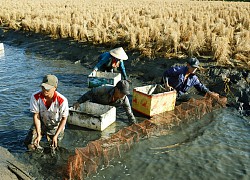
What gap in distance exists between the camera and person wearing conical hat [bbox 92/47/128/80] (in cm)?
780

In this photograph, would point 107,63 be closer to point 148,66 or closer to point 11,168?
point 148,66

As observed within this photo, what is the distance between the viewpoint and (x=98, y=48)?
13.2 meters

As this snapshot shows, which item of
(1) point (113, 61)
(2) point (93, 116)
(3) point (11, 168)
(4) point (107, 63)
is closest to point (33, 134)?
(3) point (11, 168)

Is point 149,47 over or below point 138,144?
over

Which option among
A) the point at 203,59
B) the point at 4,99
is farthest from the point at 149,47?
the point at 4,99

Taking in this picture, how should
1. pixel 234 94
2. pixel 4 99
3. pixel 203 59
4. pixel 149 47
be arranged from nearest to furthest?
pixel 4 99, pixel 234 94, pixel 203 59, pixel 149 47

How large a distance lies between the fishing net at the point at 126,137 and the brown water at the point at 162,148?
15cm

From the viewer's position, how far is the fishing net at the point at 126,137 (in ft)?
A: 16.0

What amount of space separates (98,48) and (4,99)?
587 centimetres

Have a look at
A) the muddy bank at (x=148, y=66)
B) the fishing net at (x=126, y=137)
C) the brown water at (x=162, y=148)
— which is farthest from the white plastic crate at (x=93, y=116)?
the muddy bank at (x=148, y=66)

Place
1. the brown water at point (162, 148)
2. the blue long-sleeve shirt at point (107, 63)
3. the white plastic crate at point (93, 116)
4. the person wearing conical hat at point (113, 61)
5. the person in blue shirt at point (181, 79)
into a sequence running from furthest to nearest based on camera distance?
the blue long-sleeve shirt at point (107, 63) → the person wearing conical hat at point (113, 61) → the person in blue shirt at point (181, 79) → the white plastic crate at point (93, 116) → the brown water at point (162, 148)

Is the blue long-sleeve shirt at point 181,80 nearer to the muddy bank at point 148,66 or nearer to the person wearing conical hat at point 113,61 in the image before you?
the person wearing conical hat at point 113,61

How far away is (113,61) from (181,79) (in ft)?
6.74

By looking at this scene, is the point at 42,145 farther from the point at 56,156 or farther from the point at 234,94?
the point at 234,94
